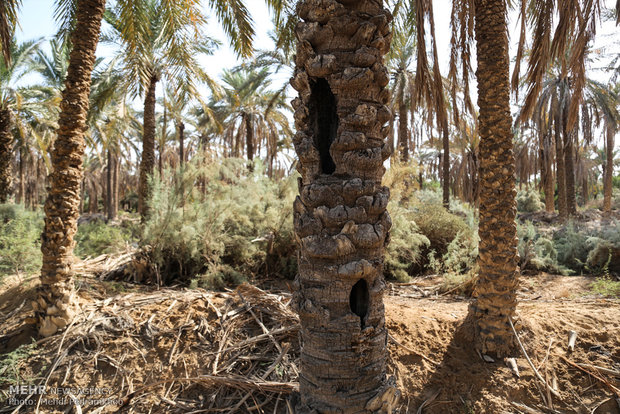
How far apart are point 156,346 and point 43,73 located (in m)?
16.6

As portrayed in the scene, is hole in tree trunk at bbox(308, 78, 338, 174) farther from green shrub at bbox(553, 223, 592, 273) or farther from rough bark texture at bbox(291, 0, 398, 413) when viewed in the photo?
green shrub at bbox(553, 223, 592, 273)

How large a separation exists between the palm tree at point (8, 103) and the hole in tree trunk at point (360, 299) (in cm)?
1348

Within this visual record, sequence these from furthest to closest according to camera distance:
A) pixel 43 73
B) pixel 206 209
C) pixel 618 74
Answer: pixel 618 74
pixel 43 73
pixel 206 209

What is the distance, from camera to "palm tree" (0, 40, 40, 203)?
40.0ft

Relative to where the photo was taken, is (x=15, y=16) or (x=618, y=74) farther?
(x=618, y=74)

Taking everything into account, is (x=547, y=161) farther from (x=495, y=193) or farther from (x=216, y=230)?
(x=216, y=230)

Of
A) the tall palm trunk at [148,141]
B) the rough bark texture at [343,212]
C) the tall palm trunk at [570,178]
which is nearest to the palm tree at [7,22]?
the tall palm trunk at [148,141]

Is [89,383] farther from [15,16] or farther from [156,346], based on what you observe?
[15,16]

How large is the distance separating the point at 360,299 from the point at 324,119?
134cm

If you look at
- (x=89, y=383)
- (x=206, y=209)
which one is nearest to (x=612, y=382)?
(x=89, y=383)

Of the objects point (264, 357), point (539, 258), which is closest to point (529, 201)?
point (539, 258)

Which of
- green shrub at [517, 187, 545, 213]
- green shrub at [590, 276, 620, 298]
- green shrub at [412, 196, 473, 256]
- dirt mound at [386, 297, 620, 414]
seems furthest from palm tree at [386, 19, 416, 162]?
green shrub at [517, 187, 545, 213]

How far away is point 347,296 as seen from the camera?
95.3 inches

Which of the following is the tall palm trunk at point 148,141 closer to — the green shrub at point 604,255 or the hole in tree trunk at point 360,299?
the hole in tree trunk at point 360,299
